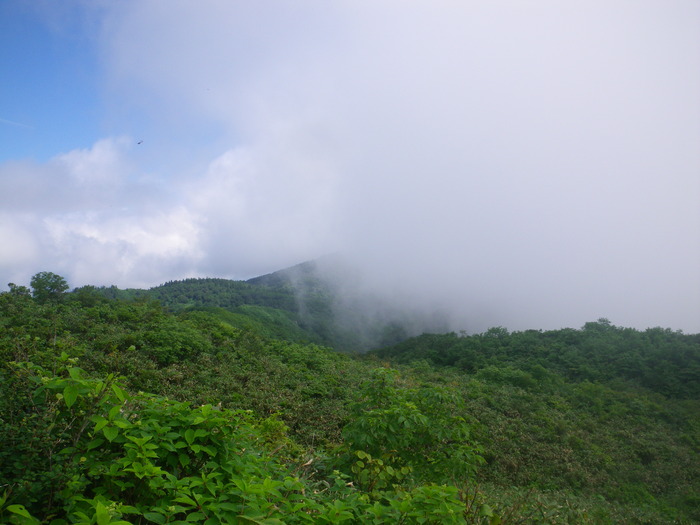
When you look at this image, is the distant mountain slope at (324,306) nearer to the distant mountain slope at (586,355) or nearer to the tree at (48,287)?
the distant mountain slope at (586,355)

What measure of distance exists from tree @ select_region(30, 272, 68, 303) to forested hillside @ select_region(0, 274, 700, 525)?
0.19ft

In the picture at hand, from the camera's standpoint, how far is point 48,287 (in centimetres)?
1412

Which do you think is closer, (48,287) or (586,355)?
(48,287)

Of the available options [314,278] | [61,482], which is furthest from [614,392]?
[314,278]

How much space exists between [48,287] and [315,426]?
11705 mm

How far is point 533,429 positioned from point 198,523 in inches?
542

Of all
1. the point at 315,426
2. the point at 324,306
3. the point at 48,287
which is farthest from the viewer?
the point at 324,306

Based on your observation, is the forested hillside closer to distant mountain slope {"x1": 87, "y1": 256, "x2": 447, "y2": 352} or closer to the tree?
the tree

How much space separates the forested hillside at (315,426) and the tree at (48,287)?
57 millimetres

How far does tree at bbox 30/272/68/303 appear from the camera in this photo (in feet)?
45.3

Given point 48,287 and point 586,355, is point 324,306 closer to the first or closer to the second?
point 586,355

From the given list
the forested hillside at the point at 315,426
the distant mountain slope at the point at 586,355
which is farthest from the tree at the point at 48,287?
the distant mountain slope at the point at 586,355

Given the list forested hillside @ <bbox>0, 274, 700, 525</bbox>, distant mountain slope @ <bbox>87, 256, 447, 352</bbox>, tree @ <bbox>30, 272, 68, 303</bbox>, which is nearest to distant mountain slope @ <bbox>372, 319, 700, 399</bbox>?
forested hillside @ <bbox>0, 274, 700, 525</bbox>

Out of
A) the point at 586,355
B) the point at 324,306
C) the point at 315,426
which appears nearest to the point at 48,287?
the point at 315,426
